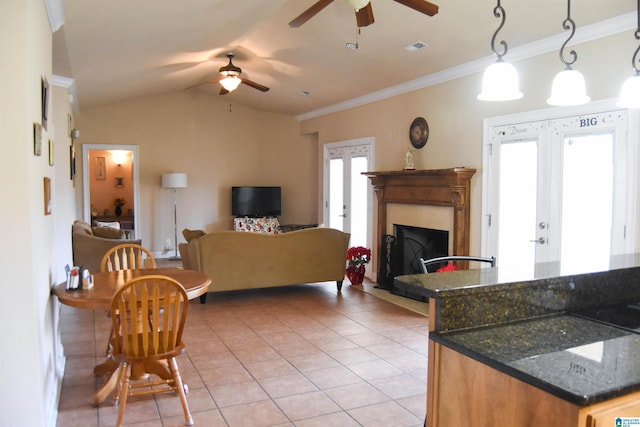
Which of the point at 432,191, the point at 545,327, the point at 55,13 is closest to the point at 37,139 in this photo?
the point at 55,13

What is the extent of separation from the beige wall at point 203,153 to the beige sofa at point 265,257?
3461 millimetres

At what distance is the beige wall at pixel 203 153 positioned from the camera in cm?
885

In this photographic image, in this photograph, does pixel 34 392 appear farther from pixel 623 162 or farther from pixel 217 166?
pixel 217 166

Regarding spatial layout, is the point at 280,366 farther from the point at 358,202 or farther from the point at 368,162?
the point at 358,202

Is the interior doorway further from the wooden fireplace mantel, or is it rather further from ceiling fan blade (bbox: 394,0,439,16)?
ceiling fan blade (bbox: 394,0,439,16)

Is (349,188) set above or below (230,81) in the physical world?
below

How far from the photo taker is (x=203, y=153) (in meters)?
9.44

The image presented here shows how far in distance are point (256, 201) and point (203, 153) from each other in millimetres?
1387

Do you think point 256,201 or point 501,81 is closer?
point 501,81

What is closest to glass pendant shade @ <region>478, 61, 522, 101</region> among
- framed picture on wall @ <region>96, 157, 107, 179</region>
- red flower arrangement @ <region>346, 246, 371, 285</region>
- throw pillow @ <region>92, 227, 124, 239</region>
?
red flower arrangement @ <region>346, 246, 371, 285</region>

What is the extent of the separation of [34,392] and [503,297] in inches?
86.4

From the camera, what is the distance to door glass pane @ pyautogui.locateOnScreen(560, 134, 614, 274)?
3994 mm

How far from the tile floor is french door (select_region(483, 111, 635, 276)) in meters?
1.31

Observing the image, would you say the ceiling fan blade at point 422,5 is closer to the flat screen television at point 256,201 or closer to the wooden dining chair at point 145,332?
the wooden dining chair at point 145,332
